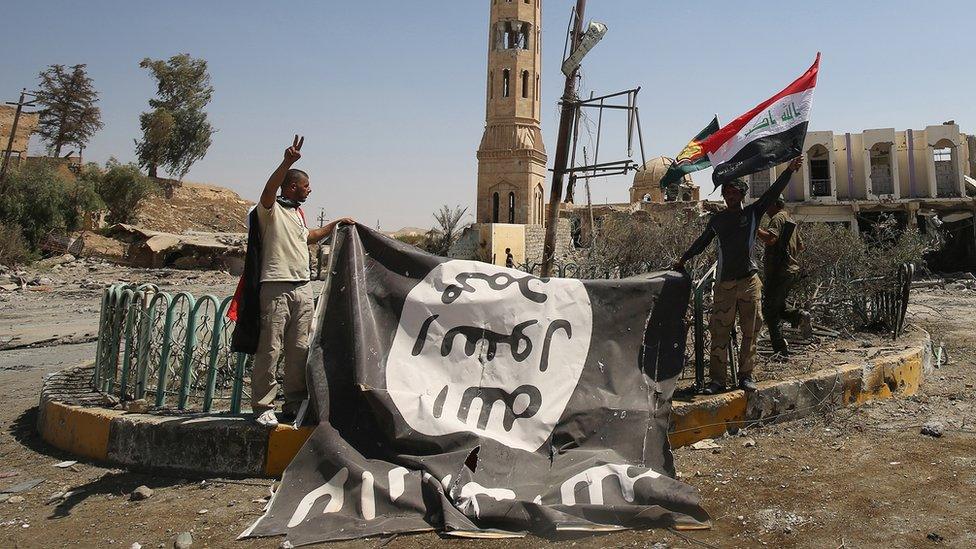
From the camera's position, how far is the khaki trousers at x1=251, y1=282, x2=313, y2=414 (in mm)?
3789

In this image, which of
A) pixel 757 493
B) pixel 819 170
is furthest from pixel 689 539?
Answer: pixel 819 170

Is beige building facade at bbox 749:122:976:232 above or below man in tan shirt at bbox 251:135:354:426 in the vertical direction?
above

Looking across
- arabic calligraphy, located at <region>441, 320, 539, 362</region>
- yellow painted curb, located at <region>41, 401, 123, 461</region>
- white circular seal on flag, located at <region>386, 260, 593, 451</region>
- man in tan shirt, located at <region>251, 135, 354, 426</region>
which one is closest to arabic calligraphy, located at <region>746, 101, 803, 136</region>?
white circular seal on flag, located at <region>386, 260, 593, 451</region>

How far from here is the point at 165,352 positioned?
440cm

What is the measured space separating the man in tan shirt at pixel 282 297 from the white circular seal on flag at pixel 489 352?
2.01 ft

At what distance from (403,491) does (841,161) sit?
34.8 metres

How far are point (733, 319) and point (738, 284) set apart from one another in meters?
0.27

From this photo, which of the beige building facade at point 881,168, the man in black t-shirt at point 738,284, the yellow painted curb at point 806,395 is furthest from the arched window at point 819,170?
the man in black t-shirt at point 738,284

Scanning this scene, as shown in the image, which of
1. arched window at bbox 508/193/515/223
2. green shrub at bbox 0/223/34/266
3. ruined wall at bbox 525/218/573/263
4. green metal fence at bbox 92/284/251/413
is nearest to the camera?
green metal fence at bbox 92/284/251/413

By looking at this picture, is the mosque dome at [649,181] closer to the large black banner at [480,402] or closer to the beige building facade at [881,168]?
the beige building facade at [881,168]

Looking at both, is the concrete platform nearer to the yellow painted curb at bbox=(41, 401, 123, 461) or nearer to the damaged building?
the yellow painted curb at bbox=(41, 401, 123, 461)

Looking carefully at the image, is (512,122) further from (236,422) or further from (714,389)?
(236,422)

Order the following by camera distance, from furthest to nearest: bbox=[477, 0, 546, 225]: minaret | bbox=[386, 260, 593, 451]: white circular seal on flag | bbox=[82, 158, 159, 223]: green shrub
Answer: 1. bbox=[477, 0, 546, 225]: minaret
2. bbox=[82, 158, 159, 223]: green shrub
3. bbox=[386, 260, 593, 451]: white circular seal on flag

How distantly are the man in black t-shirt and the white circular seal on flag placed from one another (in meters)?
1.13
